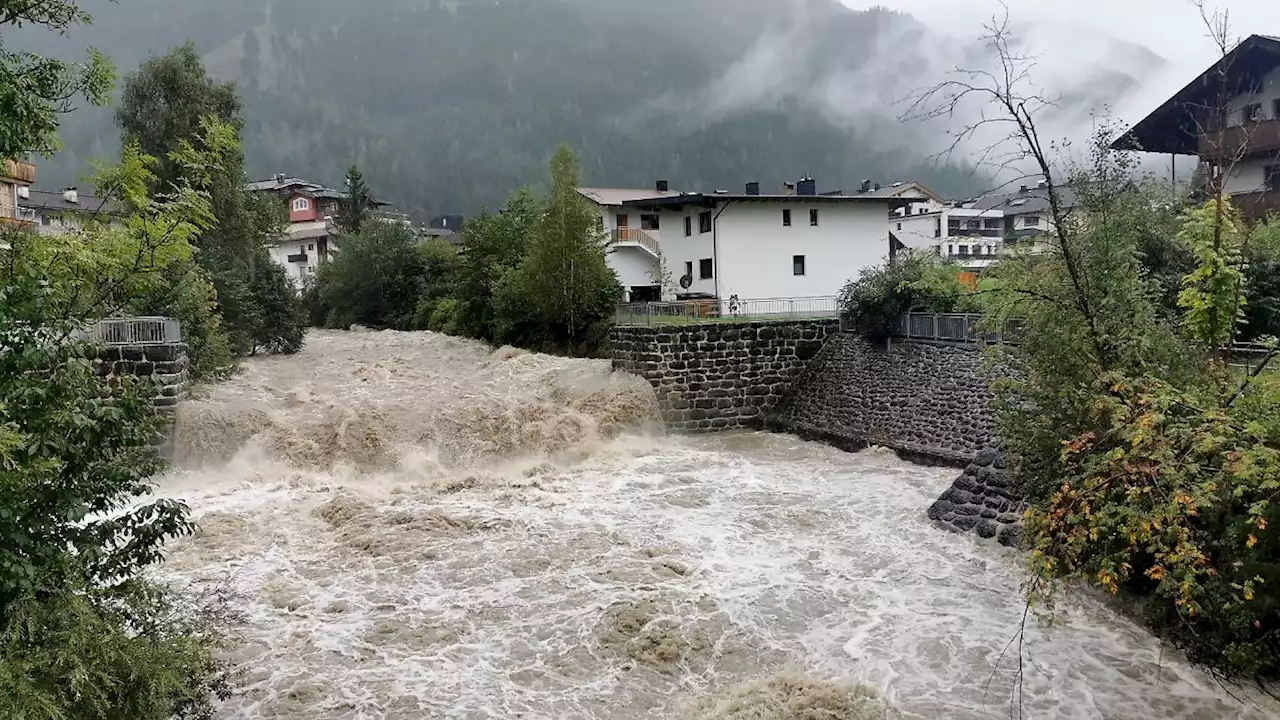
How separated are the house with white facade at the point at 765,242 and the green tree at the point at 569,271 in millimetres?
A: 4794

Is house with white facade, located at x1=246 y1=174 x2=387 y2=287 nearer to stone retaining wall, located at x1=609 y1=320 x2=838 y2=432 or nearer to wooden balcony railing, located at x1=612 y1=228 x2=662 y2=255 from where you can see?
wooden balcony railing, located at x1=612 y1=228 x2=662 y2=255

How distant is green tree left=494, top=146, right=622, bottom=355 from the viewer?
2656cm

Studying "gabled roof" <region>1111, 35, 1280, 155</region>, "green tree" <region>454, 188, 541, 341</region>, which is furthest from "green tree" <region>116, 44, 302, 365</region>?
"gabled roof" <region>1111, 35, 1280, 155</region>

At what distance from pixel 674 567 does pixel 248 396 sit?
13.5 metres

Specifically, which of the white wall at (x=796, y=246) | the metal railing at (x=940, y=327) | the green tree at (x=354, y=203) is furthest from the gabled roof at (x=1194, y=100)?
the green tree at (x=354, y=203)

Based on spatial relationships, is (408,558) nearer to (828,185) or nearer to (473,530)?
(473,530)

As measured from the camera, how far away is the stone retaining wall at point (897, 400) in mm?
17359

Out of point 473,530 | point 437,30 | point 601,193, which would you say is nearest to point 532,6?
point 437,30

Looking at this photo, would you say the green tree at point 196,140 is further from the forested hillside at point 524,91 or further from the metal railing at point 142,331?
the forested hillside at point 524,91

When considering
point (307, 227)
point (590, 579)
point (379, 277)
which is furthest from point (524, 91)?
point (590, 579)

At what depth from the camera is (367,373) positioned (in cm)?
2495

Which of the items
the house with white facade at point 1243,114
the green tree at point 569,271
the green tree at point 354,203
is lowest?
the green tree at point 569,271

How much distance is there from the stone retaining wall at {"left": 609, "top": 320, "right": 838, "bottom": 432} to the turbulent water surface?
1961 millimetres

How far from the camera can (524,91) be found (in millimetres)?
158125
